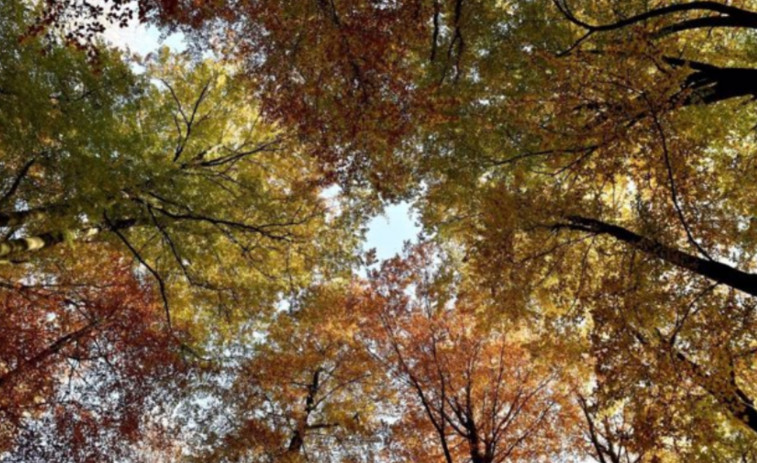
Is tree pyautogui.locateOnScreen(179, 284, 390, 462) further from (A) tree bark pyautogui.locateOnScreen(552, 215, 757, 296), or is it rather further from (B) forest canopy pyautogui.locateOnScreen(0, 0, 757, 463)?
(A) tree bark pyautogui.locateOnScreen(552, 215, 757, 296)

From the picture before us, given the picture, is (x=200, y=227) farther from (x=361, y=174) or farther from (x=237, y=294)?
(x=361, y=174)

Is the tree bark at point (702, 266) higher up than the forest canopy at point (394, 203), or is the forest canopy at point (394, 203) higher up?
the forest canopy at point (394, 203)

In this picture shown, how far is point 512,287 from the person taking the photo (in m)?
7.71

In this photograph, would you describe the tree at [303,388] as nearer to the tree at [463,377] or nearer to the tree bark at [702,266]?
the tree at [463,377]

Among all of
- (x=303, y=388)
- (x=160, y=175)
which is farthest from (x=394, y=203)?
(x=303, y=388)

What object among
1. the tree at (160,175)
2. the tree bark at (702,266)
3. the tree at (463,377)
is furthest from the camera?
the tree at (463,377)

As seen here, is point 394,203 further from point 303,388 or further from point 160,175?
point 303,388

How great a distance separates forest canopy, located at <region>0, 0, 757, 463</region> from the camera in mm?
5680

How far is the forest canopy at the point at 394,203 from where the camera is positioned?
5.68 metres

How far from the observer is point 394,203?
8875 millimetres

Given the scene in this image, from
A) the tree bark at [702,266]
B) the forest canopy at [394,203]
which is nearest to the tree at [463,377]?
the forest canopy at [394,203]

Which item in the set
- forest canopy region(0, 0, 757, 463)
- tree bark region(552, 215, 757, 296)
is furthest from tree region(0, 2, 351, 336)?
tree bark region(552, 215, 757, 296)

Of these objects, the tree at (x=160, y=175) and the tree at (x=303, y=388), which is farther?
the tree at (x=303, y=388)

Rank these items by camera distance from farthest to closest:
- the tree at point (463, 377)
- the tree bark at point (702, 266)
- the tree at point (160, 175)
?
the tree at point (463, 377) → the tree at point (160, 175) → the tree bark at point (702, 266)
